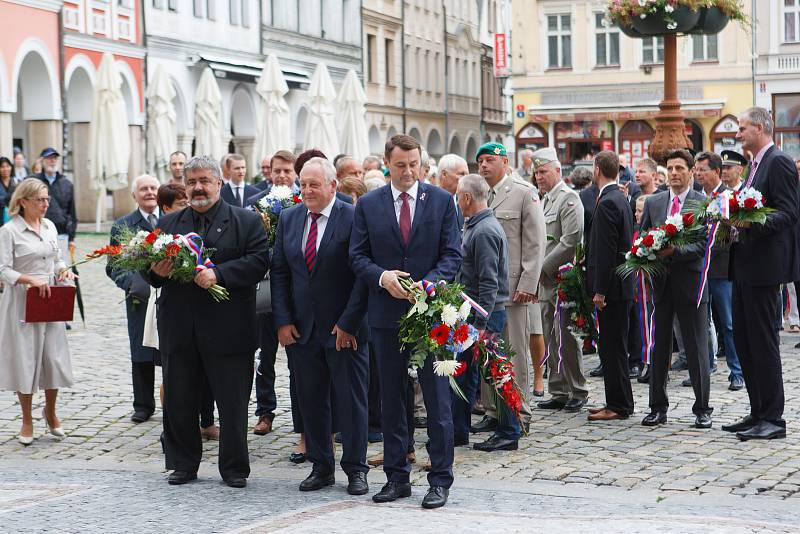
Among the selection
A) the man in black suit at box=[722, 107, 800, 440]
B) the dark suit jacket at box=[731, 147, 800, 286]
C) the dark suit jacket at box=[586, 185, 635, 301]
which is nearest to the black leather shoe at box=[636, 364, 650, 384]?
the dark suit jacket at box=[586, 185, 635, 301]

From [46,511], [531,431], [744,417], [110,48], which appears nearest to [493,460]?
[531,431]

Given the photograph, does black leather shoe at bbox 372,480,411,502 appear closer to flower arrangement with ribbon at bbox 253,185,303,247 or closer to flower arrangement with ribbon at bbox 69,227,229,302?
flower arrangement with ribbon at bbox 69,227,229,302

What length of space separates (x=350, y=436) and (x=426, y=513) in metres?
0.91

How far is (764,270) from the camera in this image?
940 centimetres

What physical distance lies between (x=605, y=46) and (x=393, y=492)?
45.9m

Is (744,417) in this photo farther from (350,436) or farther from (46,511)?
(46,511)

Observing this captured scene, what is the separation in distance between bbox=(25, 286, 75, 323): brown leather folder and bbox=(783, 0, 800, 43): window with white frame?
41.8 meters

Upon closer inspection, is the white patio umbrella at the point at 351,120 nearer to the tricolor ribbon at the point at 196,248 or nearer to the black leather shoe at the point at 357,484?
the tricolor ribbon at the point at 196,248

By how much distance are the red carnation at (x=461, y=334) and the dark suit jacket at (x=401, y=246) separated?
31cm

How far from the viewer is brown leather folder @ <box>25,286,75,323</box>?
10.0m

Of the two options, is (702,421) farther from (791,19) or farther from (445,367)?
(791,19)

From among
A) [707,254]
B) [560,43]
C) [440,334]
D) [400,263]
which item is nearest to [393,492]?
[440,334]

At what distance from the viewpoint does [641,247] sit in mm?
9711

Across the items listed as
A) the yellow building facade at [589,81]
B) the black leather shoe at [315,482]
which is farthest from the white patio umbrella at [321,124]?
the yellow building facade at [589,81]
